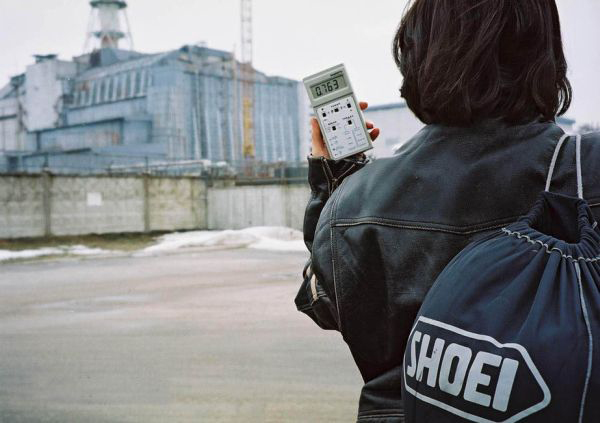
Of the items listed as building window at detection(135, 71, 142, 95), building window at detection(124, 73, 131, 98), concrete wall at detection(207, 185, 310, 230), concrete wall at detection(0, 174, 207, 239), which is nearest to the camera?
concrete wall at detection(0, 174, 207, 239)

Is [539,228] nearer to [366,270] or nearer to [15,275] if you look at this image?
[366,270]

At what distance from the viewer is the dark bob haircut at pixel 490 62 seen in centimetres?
148

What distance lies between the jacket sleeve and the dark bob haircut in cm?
37

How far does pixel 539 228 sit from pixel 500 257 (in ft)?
0.47

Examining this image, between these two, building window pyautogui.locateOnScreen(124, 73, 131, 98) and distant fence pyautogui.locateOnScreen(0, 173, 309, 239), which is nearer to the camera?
distant fence pyautogui.locateOnScreen(0, 173, 309, 239)

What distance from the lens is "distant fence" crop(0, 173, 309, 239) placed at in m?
25.1

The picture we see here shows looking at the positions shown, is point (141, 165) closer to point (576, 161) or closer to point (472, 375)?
point (576, 161)

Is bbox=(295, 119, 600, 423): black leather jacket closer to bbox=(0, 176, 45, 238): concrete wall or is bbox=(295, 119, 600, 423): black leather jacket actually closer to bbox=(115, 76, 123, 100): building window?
bbox=(0, 176, 45, 238): concrete wall

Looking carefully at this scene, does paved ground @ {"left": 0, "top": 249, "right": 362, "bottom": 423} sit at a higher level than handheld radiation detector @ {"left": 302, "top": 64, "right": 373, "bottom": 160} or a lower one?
lower

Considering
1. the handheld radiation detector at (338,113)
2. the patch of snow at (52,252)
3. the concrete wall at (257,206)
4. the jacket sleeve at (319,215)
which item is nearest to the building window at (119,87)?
the concrete wall at (257,206)

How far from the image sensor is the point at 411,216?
1.49 m

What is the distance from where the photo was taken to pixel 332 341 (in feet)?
22.4

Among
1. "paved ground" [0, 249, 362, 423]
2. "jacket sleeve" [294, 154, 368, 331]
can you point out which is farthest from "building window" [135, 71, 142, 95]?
"jacket sleeve" [294, 154, 368, 331]

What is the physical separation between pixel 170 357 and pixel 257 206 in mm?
24988
